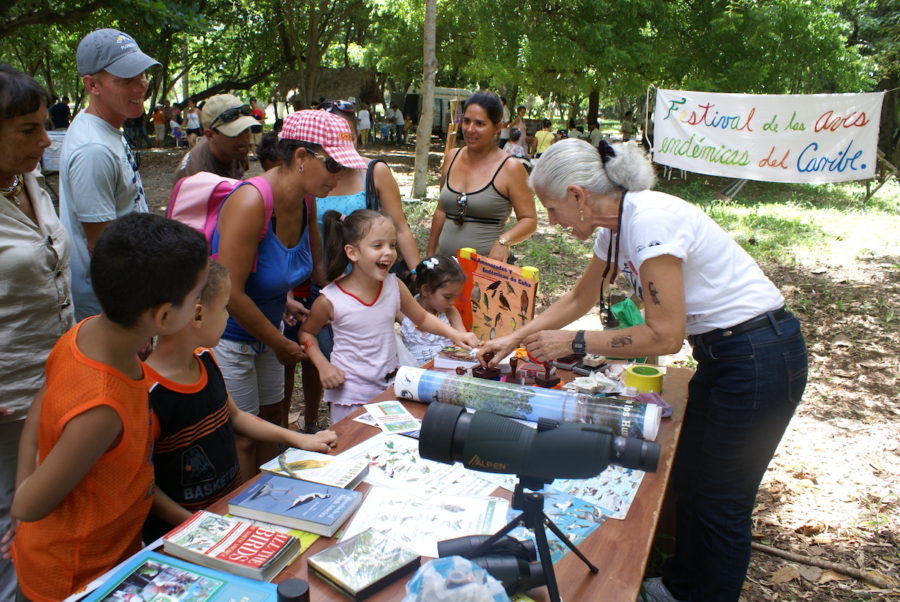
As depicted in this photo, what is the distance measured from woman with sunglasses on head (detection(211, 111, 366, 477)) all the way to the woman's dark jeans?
59.0 inches

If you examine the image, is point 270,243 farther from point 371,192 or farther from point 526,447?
point 526,447

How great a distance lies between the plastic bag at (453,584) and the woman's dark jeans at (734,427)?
1.37 metres

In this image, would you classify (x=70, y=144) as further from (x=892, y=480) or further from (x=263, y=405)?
(x=892, y=480)

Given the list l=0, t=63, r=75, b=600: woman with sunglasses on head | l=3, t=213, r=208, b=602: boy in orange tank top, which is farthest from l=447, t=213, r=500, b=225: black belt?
l=3, t=213, r=208, b=602: boy in orange tank top

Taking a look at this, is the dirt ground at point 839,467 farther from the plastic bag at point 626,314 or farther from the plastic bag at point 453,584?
the plastic bag at point 453,584

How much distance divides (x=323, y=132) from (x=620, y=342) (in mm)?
1296

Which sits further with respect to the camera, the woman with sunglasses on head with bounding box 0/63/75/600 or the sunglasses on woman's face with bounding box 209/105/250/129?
the sunglasses on woman's face with bounding box 209/105/250/129

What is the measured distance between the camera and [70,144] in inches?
98.0

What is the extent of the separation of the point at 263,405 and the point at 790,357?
2106 millimetres

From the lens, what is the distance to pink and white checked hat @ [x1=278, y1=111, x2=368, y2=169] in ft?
7.71

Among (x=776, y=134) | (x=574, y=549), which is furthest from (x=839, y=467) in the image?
(x=776, y=134)

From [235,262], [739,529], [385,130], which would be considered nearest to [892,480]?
[739,529]

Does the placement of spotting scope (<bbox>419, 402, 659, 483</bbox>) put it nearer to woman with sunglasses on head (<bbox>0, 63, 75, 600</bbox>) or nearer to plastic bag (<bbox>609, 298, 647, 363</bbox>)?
woman with sunglasses on head (<bbox>0, 63, 75, 600</bbox>)

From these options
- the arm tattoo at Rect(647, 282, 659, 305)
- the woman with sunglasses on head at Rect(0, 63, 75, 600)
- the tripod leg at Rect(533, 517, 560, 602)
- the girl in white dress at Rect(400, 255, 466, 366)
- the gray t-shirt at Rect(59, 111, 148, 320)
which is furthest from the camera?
the girl in white dress at Rect(400, 255, 466, 366)
